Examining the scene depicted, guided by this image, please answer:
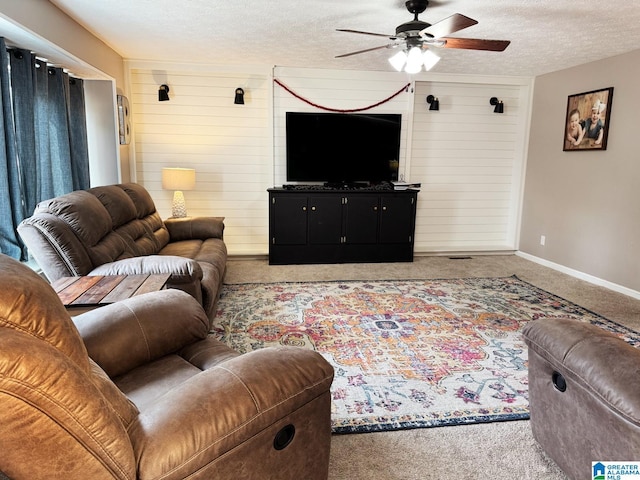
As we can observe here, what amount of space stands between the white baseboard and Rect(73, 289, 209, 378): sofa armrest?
4325 mm

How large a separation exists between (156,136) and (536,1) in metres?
4.29

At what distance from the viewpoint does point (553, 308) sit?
149 inches

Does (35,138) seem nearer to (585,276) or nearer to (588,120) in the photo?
(588,120)

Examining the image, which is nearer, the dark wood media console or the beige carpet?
the beige carpet

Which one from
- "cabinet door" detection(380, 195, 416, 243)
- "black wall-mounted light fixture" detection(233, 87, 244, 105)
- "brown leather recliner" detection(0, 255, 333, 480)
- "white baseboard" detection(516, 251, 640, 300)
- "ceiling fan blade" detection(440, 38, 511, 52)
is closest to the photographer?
"brown leather recliner" detection(0, 255, 333, 480)

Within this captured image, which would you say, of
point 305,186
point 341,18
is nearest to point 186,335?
point 341,18

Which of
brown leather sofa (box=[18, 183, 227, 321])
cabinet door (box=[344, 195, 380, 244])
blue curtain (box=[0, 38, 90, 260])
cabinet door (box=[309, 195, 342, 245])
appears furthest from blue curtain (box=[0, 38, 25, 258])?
cabinet door (box=[344, 195, 380, 244])

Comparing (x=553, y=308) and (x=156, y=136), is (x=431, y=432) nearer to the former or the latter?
(x=553, y=308)

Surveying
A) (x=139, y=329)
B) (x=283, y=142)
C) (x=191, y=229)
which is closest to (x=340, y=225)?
(x=283, y=142)

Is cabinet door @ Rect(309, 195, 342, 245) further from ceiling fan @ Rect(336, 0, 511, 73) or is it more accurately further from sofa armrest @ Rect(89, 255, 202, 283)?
sofa armrest @ Rect(89, 255, 202, 283)

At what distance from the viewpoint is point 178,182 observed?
482cm

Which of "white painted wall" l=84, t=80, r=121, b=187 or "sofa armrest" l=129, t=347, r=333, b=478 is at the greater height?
"white painted wall" l=84, t=80, r=121, b=187

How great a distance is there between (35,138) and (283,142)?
283cm

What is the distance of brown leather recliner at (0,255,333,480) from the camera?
33.6 inches
